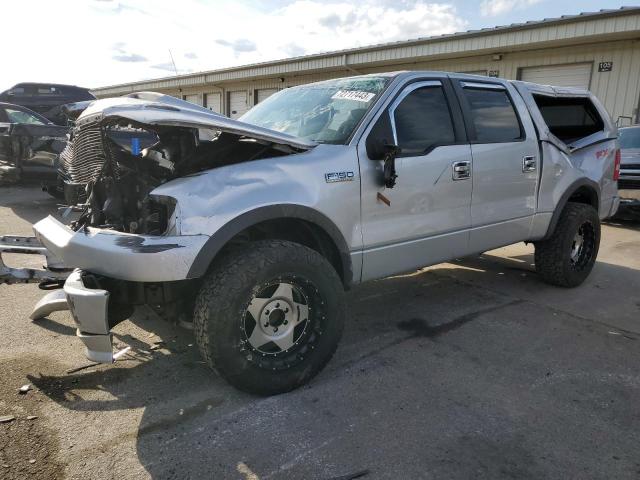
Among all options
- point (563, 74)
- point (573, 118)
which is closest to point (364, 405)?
point (573, 118)

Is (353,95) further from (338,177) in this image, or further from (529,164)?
(529,164)

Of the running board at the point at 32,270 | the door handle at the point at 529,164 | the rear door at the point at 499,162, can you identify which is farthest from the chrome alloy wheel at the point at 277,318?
the door handle at the point at 529,164

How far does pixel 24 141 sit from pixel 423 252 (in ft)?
24.2

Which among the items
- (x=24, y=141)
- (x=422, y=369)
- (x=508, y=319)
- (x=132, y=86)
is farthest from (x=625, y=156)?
(x=132, y=86)

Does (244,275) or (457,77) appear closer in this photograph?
(244,275)

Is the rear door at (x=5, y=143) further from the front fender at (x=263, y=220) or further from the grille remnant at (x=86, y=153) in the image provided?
the front fender at (x=263, y=220)

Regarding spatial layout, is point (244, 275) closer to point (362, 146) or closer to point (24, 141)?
point (362, 146)

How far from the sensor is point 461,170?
371cm

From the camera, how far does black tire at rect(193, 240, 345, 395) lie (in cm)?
257

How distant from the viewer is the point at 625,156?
8.92m

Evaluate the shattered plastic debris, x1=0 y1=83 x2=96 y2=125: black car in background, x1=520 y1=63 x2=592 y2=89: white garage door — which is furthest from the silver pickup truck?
x1=0 y1=83 x2=96 y2=125: black car in background

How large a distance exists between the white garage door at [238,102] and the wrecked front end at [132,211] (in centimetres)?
2065

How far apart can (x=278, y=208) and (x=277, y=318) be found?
2.08 ft

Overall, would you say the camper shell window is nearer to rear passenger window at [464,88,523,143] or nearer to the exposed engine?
rear passenger window at [464,88,523,143]
